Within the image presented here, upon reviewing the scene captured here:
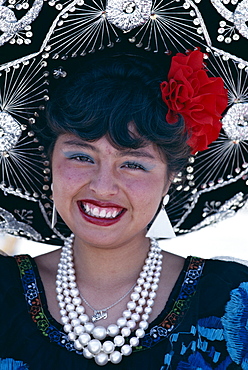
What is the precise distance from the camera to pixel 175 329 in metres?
2.33

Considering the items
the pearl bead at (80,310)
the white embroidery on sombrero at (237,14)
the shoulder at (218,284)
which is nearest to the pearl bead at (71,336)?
the pearl bead at (80,310)

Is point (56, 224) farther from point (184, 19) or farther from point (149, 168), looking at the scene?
point (184, 19)

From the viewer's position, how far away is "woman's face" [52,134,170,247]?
2.33 m

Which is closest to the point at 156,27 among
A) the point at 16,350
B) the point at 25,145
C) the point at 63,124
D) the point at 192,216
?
the point at 63,124

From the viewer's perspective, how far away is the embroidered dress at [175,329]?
89.8 inches

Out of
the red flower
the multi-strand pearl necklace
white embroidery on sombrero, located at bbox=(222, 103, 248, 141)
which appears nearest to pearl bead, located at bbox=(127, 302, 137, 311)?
the multi-strand pearl necklace

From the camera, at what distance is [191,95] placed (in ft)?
7.80

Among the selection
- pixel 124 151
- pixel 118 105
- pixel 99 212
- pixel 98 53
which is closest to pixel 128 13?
pixel 98 53

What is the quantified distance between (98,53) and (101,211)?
53 centimetres

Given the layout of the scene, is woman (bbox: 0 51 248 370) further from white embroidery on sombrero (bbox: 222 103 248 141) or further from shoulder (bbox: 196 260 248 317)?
white embroidery on sombrero (bbox: 222 103 248 141)

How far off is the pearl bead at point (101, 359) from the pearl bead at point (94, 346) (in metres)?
0.02

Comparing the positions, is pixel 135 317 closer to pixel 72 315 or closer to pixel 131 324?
pixel 131 324

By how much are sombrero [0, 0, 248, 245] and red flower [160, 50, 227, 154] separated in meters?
0.05

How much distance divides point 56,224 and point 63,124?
2.06ft
